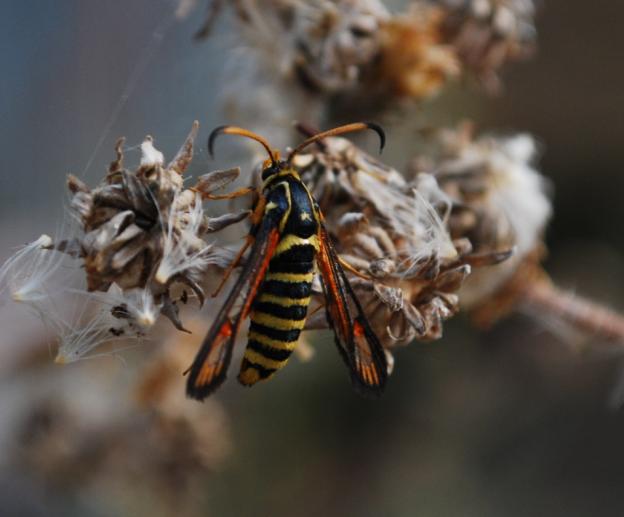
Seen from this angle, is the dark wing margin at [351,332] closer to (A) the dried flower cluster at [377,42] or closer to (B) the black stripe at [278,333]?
(B) the black stripe at [278,333]

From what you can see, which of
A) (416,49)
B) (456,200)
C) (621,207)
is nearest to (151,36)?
(416,49)

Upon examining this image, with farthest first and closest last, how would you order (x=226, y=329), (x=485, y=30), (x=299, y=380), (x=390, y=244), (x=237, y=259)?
(x=299, y=380) → (x=485, y=30) → (x=390, y=244) → (x=237, y=259) → (x=226, y=329)

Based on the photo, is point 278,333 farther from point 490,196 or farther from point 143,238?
point 490,196

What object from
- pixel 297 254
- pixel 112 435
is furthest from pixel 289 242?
pixel 112 435

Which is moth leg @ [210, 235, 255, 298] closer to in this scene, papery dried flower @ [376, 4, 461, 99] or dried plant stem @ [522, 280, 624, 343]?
papery dried flower @ [376, 4, 461, 99]

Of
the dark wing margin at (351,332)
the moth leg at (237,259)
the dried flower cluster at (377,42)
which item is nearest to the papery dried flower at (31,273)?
the moth leg at (237,259)

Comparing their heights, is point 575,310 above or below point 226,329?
below
